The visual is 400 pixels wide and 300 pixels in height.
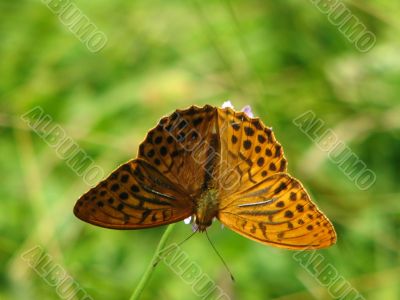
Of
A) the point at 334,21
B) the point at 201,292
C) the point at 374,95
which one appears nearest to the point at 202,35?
the point at 334,21

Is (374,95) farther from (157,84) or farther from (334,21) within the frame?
(157,84)
